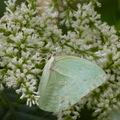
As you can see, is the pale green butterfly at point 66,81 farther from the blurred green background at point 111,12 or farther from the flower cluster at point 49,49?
the blurred green background at point 111,12

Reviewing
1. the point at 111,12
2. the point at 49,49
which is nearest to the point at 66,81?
the point at 49,49

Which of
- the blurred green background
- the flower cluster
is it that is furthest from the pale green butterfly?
the blurred green background

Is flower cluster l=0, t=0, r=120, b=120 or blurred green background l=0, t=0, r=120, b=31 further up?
blurred green background l=0, t=0, r=120, b=31

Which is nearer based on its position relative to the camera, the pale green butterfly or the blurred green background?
the pale green butterfly

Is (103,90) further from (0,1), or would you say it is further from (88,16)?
(0,1)

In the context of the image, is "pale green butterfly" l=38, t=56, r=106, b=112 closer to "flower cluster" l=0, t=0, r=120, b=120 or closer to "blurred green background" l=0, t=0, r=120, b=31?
"flower cluster" l=0, t=0, r=120, b=120

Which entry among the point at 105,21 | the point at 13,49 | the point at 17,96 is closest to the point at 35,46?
the point at 13,49

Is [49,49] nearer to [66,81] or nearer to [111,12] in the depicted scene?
[66,81]
